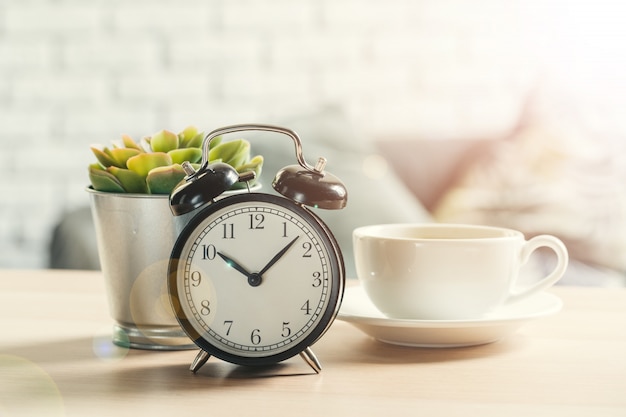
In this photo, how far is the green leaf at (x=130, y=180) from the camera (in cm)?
83

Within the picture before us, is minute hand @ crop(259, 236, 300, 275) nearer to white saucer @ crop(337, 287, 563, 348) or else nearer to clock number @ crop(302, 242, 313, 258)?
clock number @ crop(302, 242, 313, 258)

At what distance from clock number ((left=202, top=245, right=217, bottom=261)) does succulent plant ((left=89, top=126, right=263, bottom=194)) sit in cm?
9

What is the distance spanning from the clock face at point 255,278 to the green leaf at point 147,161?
11cm

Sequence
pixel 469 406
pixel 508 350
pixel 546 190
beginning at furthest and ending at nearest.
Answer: pixel 546 190, pixel 508 350, pixel 469 406

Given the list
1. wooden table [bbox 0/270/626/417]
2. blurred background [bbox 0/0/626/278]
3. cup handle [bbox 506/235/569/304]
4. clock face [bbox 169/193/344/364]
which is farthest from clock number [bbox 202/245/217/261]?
blurred background [bbox 0/0/626/278]

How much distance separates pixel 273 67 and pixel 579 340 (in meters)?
1.72

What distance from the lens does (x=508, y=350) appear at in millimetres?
831

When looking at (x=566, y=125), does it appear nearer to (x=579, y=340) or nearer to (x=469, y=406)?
(x=579, y=340)

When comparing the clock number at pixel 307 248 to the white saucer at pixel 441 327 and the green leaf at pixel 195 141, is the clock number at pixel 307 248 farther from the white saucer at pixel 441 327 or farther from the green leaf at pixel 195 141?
the green leaf at pixel 195 141

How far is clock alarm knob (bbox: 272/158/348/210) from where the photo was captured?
0.74 m

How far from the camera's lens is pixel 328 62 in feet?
8.01

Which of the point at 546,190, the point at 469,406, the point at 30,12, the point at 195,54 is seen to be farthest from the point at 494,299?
the point at 30,12

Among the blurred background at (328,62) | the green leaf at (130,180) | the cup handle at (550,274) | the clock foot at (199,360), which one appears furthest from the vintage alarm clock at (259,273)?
the blurred background at (328,62)

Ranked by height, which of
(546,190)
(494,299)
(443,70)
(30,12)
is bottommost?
(546,190)
